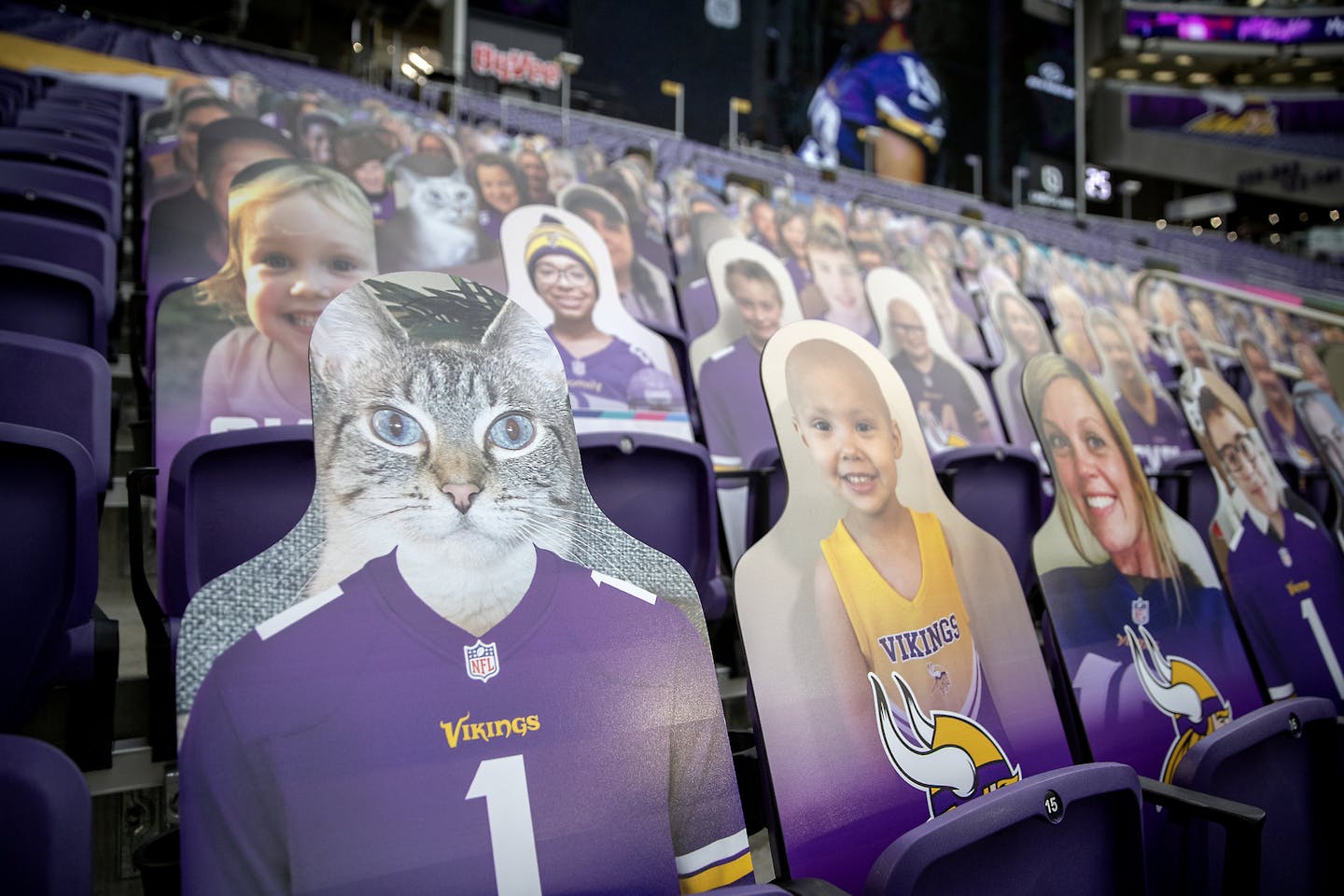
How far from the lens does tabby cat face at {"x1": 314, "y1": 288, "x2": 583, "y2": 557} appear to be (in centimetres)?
76

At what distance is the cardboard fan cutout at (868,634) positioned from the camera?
0.91m

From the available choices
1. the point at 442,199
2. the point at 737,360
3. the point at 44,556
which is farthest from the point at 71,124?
the point at 44,556

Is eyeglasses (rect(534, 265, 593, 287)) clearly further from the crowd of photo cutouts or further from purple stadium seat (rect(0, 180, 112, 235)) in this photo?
purple stadium seat (rect(0, 180, 112, 235))

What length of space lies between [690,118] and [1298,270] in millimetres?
10203

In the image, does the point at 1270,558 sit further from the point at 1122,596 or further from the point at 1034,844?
the point at 1034,844

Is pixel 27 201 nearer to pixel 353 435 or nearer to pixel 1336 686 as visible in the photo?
pixel 353 435

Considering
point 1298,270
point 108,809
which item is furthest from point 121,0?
point 1298,270

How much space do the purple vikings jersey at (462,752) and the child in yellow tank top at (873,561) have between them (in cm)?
24

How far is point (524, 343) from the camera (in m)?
0.90

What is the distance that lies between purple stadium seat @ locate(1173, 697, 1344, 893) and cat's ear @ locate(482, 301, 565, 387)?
0.89 metres

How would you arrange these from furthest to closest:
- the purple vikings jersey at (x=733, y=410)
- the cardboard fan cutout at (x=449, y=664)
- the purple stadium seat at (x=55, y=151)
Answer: the purple stadium seat at (x=55, y=151)
the purple vikings jersey at (x=733, y=410)
the cardboard fan cutout at (x=449, y=664)

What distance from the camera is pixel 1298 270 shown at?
14.1 meters

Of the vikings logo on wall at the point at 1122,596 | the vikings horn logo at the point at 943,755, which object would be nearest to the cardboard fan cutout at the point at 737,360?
the vikings logo on wall at the point at 1122,596

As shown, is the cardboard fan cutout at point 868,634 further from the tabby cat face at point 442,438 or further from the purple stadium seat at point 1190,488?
the purple stadium seat at point 1190,488
